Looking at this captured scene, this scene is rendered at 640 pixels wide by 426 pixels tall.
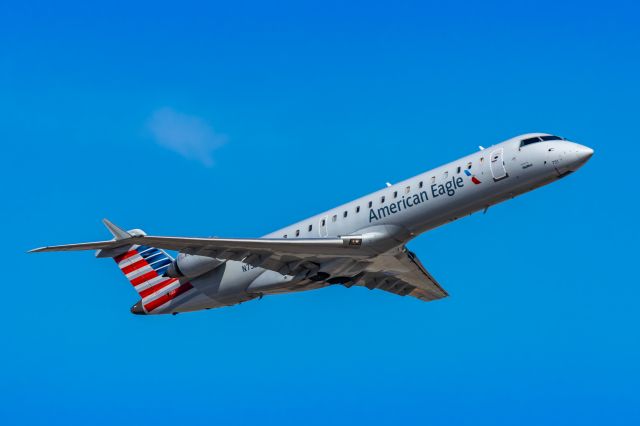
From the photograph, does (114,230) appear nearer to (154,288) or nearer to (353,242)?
(154,288)

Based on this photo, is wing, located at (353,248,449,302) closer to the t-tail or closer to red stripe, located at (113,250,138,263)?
the t-tail

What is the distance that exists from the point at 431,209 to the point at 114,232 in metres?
9.46

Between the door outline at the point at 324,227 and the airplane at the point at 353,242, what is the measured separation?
0.03 metres

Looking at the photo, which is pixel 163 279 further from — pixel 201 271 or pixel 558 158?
pixel 558 158

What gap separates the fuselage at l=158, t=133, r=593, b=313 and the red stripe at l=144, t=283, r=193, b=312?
3395mm

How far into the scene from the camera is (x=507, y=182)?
76.9 feet

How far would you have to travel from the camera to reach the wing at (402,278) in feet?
87.2

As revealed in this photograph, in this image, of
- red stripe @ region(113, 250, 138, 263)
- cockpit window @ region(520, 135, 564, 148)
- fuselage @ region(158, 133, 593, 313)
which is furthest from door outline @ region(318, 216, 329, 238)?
red stripe @ region(113, 250, 138, 263)

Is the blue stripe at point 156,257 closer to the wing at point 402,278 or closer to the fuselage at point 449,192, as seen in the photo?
the fuselage at point 449,192

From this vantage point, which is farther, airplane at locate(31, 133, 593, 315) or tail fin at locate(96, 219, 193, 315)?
tail fin at locate(96, 219, 193, 315)

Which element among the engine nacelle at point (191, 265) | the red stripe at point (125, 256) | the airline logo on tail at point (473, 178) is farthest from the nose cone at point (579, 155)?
the red stripe at point (125, 256)

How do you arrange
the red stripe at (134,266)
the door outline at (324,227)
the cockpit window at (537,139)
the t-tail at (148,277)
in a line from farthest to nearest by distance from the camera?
1. the red stripe at (134,266)
2. the t-tail at (148,277)
3. the door outline at (324,227)
4. the cockpit window at (537,139)

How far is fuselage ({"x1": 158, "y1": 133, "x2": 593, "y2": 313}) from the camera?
23.2 m

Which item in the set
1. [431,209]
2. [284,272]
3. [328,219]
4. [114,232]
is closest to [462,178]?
[431,209]
